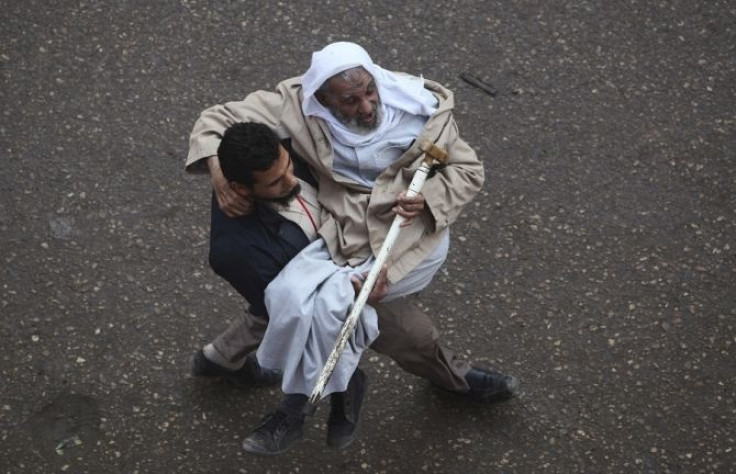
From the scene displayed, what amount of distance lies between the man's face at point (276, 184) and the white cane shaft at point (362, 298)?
14.1 inches

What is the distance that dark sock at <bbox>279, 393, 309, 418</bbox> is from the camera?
3.87 m

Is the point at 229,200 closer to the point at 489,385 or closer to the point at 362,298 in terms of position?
the point at 362,298

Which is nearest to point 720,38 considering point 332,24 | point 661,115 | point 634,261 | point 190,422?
point 661,115

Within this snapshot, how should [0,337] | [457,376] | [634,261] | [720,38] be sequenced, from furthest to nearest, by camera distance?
[720,38]
[634,261]
[0,337]
[457,376]

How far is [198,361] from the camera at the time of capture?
4.34m

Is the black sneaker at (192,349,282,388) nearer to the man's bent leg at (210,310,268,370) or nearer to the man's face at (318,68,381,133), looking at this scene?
the man's bent leg at (210,310,268,370)

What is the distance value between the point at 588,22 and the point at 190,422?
3.17 metres

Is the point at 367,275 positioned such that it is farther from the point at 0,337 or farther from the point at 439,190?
the point at 0,337

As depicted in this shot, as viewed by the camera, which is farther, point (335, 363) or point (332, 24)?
point (332, 24)

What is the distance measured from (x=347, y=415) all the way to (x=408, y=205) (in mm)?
1003

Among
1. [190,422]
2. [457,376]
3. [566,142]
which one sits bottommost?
[190,422]

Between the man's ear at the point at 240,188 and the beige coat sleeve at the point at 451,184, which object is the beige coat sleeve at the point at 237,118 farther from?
the beige coat sleeve at the point at 451,184

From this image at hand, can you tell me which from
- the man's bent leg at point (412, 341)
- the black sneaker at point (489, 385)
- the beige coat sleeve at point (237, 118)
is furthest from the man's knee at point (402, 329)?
the beige coat sleeve at point (237, 118)

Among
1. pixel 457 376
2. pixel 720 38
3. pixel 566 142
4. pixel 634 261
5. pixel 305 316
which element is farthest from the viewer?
pixel 720 38
